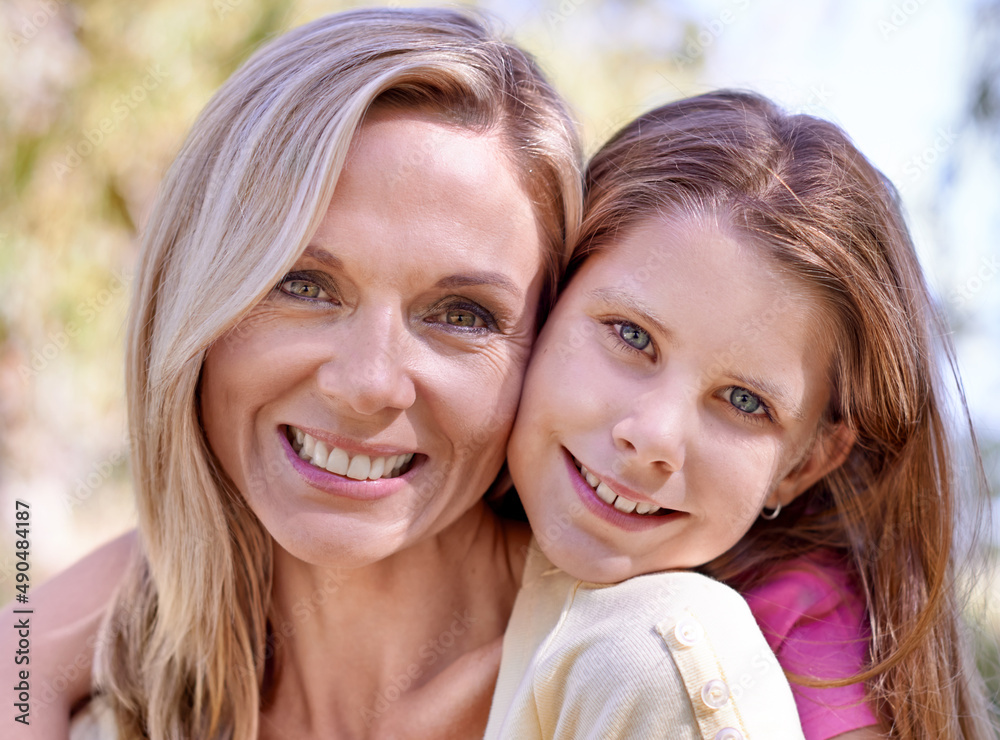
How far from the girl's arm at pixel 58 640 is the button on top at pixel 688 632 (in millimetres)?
1570

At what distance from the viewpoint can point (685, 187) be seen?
1951 millimetres

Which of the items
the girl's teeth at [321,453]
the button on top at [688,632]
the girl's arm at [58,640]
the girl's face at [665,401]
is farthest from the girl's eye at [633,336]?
the girl's arm at [58,640]

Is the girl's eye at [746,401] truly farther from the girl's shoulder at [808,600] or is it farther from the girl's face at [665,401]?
the girl's shoulder at [808,600]

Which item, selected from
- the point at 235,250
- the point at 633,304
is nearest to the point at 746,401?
the point at 633,304

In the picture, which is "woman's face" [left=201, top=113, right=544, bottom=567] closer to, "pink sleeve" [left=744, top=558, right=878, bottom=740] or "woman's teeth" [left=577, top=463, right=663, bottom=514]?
"woman's teeth" [left=577, top=463, right=663, bottom=514]

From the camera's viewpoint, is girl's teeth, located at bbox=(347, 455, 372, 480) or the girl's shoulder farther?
the girl's shoulder

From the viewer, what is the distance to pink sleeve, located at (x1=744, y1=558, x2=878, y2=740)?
74.5 inches

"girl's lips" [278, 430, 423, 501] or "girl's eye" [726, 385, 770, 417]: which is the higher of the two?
"girl's eye" [726, 385, 770, 417]

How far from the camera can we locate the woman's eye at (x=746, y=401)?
72.1 inches

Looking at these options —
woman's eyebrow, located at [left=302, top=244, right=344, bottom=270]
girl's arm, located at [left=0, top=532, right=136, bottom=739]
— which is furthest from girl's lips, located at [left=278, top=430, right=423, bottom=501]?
girl's arm, located at [left=0, top=532, right=136, bottom=739]

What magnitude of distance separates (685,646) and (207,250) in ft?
4.25

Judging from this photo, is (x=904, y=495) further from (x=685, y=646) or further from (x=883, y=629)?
(x=685, y=646)

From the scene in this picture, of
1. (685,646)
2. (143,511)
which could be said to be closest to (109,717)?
(143,511)

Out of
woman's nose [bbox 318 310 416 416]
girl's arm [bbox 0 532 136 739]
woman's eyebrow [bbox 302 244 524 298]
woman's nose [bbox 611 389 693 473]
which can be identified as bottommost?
girl's arm [bbox 0 532 136 739]
